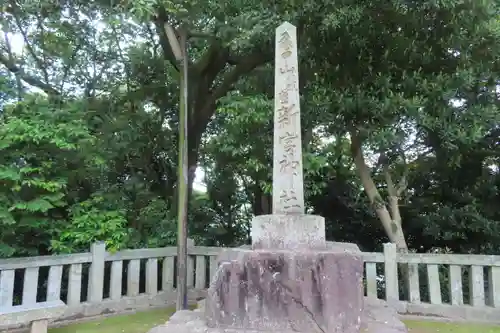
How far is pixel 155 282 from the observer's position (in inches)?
251

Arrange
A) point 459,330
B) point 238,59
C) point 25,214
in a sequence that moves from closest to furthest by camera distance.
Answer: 1. point 459,330
2. point 25,214
3. point 238,59

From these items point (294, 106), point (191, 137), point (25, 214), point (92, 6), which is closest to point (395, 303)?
point (294, 106)

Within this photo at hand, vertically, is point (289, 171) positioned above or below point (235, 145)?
below

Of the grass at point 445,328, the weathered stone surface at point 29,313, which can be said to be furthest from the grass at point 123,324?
the grass at point 445,328

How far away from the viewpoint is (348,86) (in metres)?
5.84

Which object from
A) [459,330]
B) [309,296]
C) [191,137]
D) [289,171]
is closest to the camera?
[309,296]

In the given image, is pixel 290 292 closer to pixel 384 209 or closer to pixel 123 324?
pixel 123 324

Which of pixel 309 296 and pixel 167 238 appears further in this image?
pixel 167 238

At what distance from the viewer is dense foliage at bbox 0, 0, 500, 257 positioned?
209 inches

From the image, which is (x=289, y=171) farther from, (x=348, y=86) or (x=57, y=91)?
(x=57, y=91)

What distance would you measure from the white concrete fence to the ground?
0.22m

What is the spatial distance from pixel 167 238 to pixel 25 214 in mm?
2289

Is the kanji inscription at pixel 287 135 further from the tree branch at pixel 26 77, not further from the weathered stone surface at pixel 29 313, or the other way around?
the tree branch at pixel 26 77

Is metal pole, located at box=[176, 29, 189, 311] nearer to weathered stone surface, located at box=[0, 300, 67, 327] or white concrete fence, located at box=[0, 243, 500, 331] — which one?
white concrete fence, located at box=[0, 243, 500, 331]
